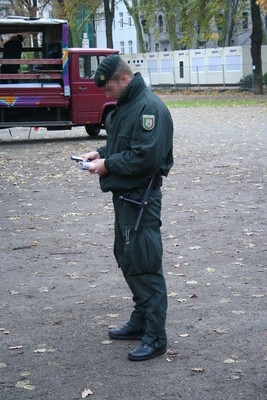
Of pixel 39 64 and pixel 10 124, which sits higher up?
pixel 39 64

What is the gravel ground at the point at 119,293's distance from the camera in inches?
175

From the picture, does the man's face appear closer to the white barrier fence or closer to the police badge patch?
the police badge patch

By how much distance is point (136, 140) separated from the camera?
454cm

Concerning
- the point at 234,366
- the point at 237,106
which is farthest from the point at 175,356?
the point at 237,106

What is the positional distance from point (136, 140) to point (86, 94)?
16059 millimetres

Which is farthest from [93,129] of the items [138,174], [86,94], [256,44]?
[256,44]

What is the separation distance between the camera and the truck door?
20328 mm

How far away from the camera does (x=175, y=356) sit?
15.9 ft

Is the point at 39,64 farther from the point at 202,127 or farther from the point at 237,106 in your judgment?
the point at 237,106

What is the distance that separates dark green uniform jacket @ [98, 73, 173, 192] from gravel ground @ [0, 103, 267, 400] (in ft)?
3.68

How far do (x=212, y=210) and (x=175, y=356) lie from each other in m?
5.35

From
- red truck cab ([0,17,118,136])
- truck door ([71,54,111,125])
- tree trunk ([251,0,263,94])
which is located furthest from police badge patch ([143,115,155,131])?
tree trunk ([251,0,263,94])

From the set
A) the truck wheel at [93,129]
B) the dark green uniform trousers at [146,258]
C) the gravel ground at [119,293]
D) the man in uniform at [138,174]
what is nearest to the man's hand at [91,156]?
the man in uniform at [138,174]

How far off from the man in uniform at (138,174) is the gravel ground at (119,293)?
0.36 meters
